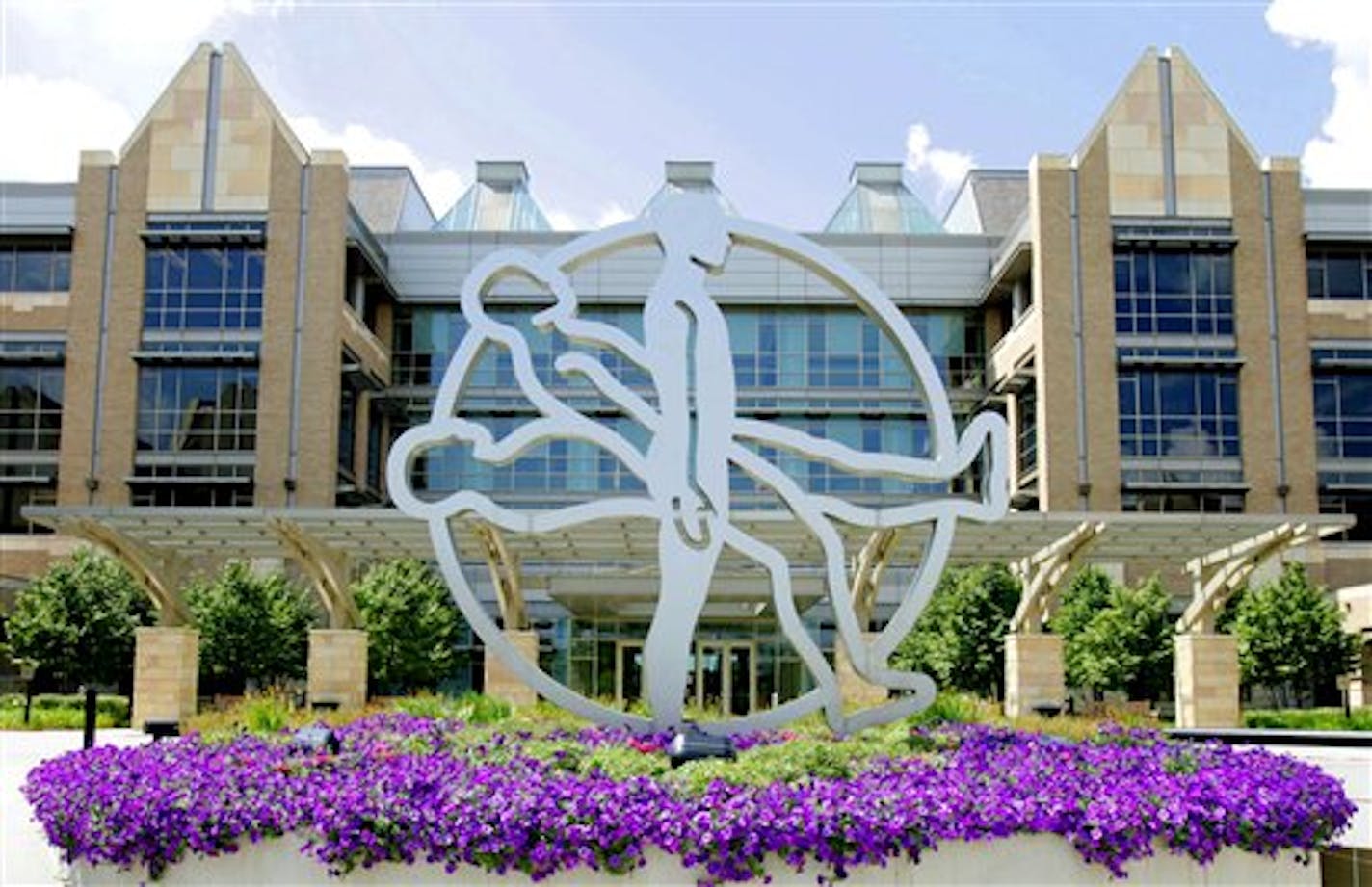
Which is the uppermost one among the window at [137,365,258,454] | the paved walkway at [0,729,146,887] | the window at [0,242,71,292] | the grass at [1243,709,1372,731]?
the window at [0,242,71,292]

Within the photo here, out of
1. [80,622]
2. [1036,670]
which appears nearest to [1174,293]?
[1036,670]

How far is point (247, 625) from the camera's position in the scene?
37875 mm

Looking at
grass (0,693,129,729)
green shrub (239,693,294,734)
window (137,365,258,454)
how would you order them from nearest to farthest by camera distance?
green shrub (239,693,294,734), grass (0,693,129,729), window (137,365,258,454)

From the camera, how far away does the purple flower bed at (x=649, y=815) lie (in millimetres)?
9586

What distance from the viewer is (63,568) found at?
125ft

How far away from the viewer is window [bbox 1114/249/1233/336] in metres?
45.9

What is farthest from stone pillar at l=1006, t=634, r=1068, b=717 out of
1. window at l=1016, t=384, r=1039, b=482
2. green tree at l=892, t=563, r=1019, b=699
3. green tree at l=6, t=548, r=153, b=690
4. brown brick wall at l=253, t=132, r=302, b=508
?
brown brick wall at l=253, t=132, r=302, b=508

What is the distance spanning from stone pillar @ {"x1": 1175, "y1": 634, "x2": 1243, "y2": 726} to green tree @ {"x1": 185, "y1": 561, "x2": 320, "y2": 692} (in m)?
22.6

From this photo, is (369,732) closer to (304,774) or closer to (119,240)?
(304,774)

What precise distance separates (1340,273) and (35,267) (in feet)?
140

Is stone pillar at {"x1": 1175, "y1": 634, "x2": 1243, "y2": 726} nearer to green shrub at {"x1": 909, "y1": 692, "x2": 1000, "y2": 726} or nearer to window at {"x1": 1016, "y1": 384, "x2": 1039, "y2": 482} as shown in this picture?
green shrub at {"x1": 909, "y1": 692, "x2": 1000, "y2": 726}

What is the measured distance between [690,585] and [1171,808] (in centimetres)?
625

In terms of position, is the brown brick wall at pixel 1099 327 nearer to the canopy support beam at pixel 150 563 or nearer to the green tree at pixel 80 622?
the canopy support beam at pixel 150 563

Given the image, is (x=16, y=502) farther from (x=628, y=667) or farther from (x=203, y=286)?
(x=628, y=667)
